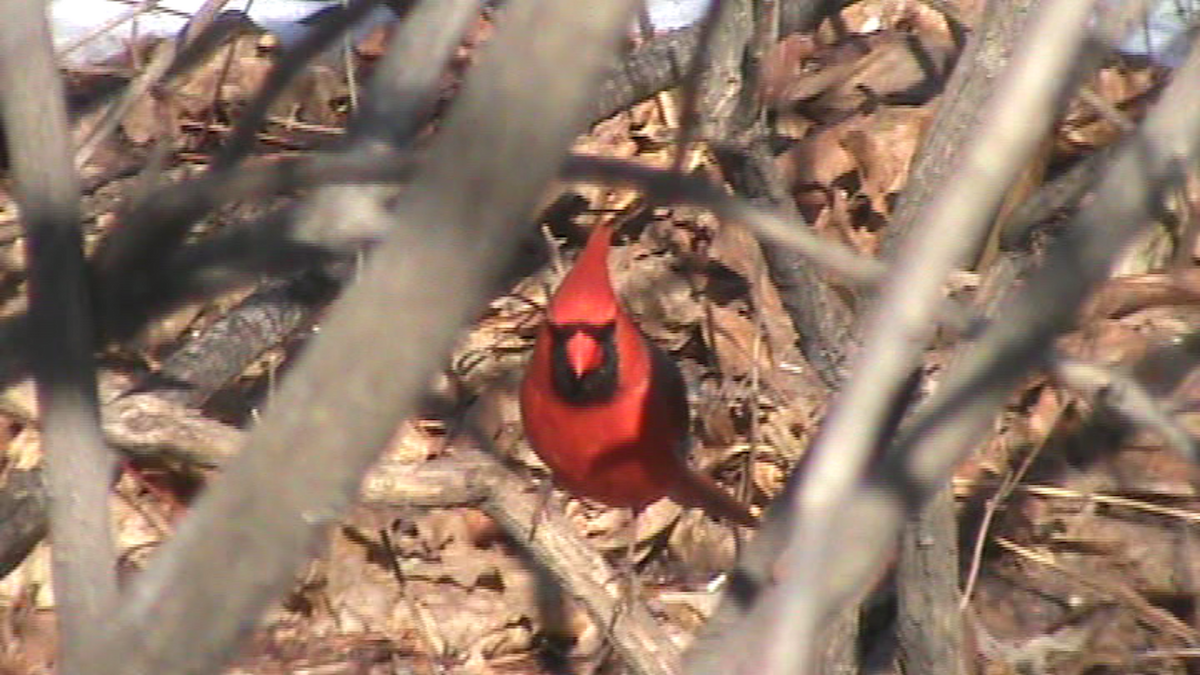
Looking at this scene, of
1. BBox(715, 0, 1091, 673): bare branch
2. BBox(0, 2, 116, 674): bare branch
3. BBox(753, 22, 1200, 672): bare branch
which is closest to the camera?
BBox(715, 0, 1091, 673): bare branch

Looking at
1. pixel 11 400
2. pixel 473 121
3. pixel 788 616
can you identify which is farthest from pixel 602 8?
pixel 11 400

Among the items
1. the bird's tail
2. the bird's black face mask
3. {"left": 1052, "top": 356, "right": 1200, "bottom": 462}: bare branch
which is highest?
{"left": 1052, "top": 356, "right": 1200, "bottom": 462}: bare branch

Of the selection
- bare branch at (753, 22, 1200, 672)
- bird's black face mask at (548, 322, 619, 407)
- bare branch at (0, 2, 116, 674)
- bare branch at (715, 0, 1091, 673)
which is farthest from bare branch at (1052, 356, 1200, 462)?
bird's black face mask at (548, 322, 619, 407)

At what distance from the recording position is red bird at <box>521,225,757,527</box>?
322 cm

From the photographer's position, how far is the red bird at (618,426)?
3217 mm

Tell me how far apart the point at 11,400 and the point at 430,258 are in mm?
1479

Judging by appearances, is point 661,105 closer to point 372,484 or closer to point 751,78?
point 751,78

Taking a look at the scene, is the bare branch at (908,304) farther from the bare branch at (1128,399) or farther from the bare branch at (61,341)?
the bare branch at (61,341)

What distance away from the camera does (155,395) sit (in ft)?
7.61

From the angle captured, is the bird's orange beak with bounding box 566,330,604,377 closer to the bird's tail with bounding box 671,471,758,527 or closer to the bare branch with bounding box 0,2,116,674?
the bird's tail with bounding box 671,471,758,527

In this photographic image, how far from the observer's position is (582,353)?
3078 millimetres

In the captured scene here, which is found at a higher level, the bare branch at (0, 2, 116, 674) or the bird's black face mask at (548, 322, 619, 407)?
the bare branch at (0, 2, 116, 674)

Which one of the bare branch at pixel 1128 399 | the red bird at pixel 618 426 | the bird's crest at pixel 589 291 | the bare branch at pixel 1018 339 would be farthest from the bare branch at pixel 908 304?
the red bird at pixel 618 426

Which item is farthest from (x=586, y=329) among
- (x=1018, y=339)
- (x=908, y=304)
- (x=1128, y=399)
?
(x=908, y=304)
